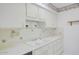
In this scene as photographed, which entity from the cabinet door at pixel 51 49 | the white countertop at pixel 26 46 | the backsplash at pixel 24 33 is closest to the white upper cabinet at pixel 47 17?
the backsplash at pixel 24 33

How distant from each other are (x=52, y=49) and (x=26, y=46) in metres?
0.39

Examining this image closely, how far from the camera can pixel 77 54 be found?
1.43 meters

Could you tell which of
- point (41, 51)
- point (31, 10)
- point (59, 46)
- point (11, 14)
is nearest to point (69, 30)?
point (59, 46)

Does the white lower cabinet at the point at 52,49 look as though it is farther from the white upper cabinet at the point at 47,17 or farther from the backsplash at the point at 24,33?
the white upper cabinet at the point at 47,17

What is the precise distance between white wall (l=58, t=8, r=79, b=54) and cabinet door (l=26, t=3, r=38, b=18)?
350mm

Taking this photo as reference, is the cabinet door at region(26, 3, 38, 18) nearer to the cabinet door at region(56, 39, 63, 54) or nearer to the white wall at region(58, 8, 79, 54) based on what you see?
the white wall at region(58, 8, 79, 54)

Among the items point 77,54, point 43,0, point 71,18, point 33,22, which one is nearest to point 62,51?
point 77,54

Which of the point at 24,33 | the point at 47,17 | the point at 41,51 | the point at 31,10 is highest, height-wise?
the point at 31,10

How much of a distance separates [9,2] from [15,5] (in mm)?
82

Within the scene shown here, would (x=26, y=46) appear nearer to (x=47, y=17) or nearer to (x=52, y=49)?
(x=52, y=49)

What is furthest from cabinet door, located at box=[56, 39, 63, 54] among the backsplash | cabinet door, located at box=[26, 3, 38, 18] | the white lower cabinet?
cabinet door, located at box=[26, 3, 38, 18]

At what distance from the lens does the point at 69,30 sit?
4.90 ft

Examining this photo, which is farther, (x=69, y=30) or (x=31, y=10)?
(x=31, y=10)
